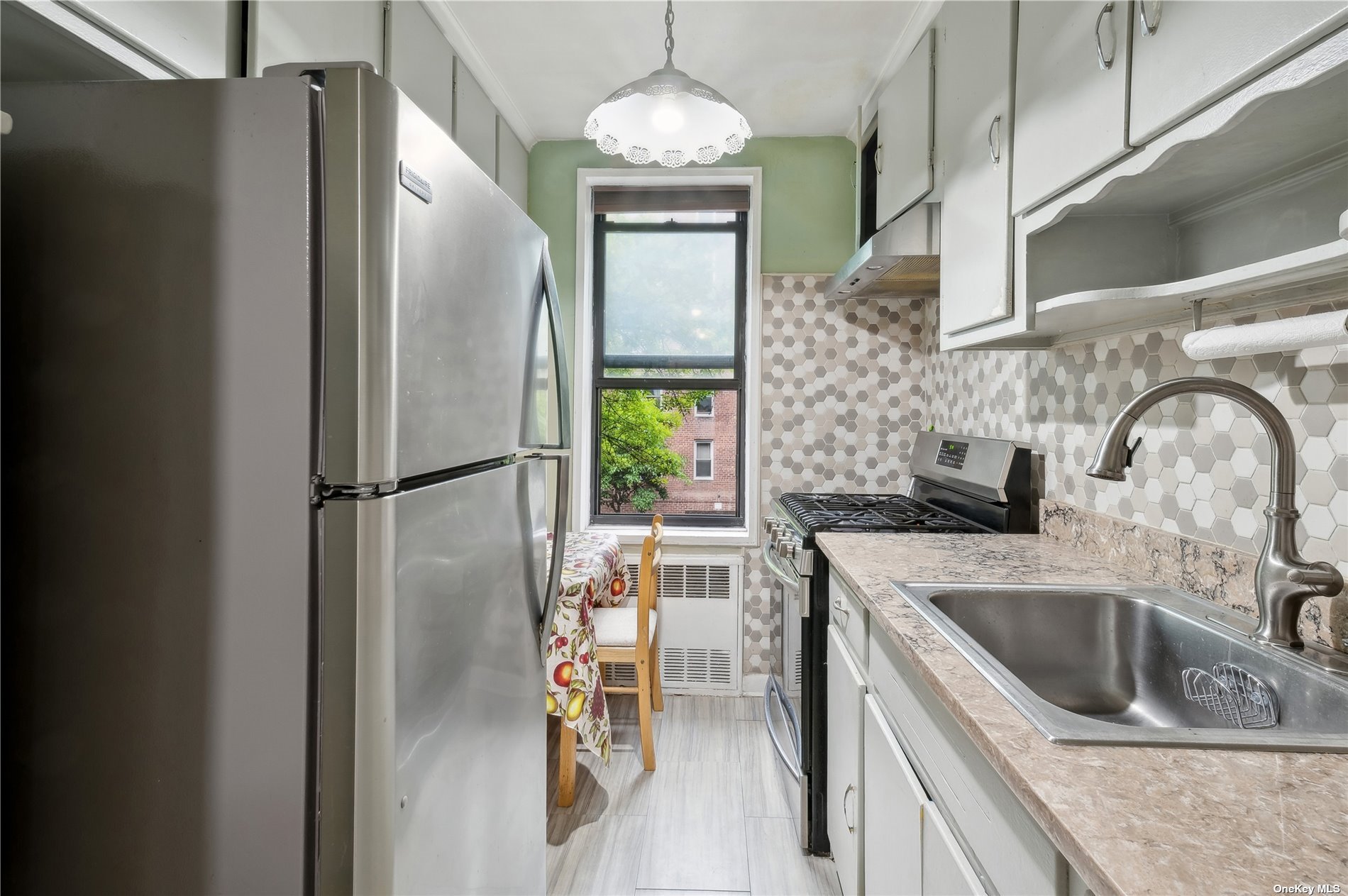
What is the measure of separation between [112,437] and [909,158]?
2267 mm

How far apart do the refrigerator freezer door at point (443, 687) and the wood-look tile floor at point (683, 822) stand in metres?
0.47

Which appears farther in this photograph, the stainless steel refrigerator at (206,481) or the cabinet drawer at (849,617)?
the cabinet drawer at (849,617)

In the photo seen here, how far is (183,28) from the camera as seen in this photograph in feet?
3.69

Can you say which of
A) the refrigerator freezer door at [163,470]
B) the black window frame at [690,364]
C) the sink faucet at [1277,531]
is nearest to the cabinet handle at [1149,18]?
the sink faucet at [1277,531]

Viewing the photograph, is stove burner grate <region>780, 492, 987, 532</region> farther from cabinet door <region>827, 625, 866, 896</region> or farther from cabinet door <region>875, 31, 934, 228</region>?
cabinet door <region>875, 31, 934, 228</region>

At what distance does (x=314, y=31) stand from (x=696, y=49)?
4.43 ft

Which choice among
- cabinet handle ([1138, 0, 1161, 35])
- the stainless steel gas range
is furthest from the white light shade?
the stainless steel gas range

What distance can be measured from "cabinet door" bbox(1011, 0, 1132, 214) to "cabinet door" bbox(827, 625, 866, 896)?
1.11 m

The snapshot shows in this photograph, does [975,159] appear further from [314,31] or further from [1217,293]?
[314,31]

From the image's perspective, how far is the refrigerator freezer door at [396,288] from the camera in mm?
804

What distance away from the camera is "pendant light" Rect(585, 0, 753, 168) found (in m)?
1.75

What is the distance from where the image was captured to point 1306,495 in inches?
42.7

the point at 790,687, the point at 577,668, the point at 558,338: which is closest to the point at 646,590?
the point at 577,668

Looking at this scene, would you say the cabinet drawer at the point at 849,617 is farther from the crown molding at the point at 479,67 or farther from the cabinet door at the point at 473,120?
the crown molding at the point at 479,67
